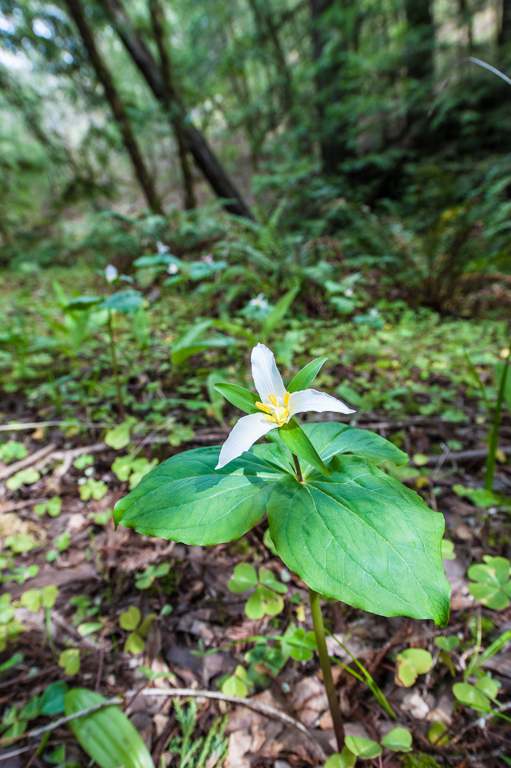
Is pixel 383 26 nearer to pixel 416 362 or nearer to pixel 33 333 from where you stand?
pixel 416 362

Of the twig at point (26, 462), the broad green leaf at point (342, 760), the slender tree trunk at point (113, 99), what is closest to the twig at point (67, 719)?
the broad green leaf at point (342, 760)

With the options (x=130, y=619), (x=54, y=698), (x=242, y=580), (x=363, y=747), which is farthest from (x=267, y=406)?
(x=54, y=698)

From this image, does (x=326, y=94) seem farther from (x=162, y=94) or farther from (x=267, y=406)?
(x=267, y=406)

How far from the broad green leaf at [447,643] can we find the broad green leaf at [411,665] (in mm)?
50

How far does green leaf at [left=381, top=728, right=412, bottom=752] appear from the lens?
2.94 feet

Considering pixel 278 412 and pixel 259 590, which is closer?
pixel 278 412

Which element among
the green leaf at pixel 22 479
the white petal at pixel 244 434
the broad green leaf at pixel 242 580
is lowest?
the broad green leaf at pixel 242 580

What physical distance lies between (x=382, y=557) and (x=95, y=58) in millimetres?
8073

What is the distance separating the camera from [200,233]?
189 inches

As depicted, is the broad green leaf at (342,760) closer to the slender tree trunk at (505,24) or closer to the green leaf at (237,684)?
the green leaf at (237,684)

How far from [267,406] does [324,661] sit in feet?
2.20

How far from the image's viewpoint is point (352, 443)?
0.91 m

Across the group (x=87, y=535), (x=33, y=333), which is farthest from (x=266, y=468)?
(x=33, y=333)

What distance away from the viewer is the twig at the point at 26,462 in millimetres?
1807
